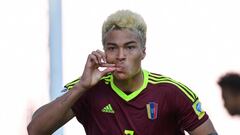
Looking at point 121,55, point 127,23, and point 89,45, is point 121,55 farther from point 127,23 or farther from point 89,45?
point 89,45

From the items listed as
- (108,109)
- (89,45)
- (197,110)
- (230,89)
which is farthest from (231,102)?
(108,109)

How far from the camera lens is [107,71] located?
2.71 m

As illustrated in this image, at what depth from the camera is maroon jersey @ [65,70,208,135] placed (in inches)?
108

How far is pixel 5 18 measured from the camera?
3861mm

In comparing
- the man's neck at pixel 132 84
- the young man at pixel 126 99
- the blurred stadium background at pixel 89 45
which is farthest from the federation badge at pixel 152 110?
the blurred stadium background at pixel 89 45

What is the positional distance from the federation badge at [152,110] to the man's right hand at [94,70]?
25cm

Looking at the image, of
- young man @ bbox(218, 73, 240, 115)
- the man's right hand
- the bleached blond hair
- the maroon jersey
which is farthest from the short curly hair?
the man's right hand

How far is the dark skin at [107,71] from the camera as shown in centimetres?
270

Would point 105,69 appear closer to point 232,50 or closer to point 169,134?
point 169,134

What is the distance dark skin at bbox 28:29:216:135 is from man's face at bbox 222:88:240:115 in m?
1.19

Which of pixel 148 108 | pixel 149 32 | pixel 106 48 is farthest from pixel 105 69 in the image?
pixel 149 32

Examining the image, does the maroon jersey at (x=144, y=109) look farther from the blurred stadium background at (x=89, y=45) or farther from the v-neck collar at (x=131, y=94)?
the blurred stadium background at (x=89, y=45)

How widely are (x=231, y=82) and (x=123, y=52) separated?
1439 mm

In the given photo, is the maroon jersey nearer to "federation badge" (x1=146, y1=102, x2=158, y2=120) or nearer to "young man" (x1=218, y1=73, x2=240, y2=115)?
"federation badge" (x1=146, y1=102, x2=158, y2=120)
